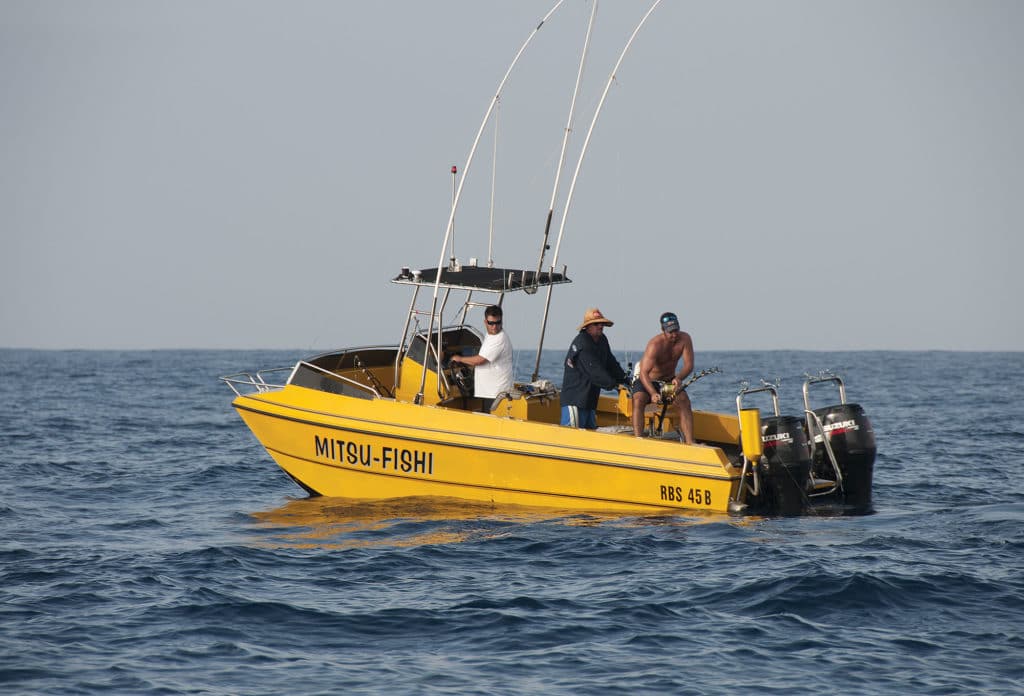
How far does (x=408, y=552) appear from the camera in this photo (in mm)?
9391

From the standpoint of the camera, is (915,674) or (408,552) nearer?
(915,674)

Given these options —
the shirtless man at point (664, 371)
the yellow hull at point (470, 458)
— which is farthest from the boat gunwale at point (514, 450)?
the shirtless man at point (664, 371)

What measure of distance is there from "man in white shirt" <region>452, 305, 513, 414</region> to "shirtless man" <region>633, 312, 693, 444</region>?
1.40 m

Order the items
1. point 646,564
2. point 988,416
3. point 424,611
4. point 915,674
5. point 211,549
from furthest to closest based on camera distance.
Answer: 1. point 988,416
2. point 211,549
3. point 646,564
4. point 424,611
5. point 915,674

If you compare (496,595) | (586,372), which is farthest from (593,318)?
(496,595)

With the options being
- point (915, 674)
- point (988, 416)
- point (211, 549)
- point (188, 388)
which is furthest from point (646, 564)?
point (188, 388)

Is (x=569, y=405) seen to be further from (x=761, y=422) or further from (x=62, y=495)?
(x=62, y=495)

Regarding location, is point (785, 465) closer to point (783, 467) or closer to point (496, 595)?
point (783, 467)

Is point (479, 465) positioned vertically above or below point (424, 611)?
above

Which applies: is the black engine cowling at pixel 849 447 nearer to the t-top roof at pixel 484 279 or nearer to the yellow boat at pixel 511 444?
the yellow boat at pixel 511 444

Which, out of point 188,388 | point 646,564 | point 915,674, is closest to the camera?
point 915,674

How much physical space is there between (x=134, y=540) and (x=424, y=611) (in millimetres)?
3705

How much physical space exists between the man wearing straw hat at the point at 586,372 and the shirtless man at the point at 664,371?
1.49ft

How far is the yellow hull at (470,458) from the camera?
33.7ft
